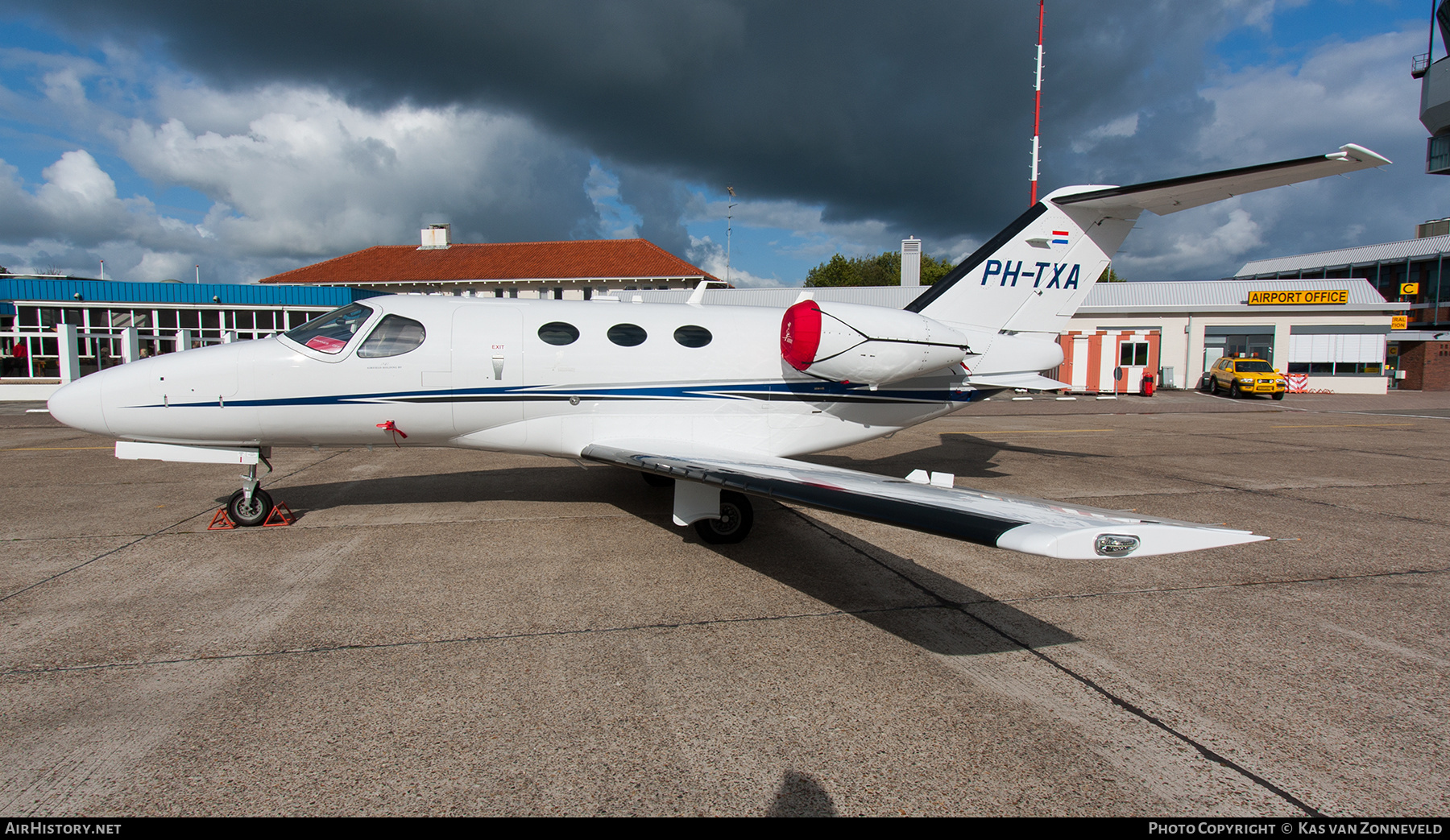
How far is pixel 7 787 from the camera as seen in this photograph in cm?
285

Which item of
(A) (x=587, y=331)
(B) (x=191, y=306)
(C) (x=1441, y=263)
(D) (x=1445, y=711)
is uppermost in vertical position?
(C) (x=1441, y=263)

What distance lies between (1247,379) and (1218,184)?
92.6 ft

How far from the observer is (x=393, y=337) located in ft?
21.8

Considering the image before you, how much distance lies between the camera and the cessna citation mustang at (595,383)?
251 inches

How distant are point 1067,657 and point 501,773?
11.1ft

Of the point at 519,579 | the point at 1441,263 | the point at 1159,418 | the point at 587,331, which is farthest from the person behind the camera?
the point at 1441,263

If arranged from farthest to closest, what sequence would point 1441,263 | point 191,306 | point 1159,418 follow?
1. point 1441,263
2. point 191,306
3. point 1159,418

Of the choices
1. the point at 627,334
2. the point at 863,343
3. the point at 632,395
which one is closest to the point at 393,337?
the point at 627,334

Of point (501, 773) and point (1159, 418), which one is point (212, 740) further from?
point (1159, 418)

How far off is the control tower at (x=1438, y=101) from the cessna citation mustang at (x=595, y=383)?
191 ft

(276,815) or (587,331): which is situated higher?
(587,331)

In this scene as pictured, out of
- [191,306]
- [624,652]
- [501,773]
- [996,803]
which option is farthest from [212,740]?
[191,306]

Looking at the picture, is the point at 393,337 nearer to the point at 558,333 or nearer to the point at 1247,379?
the point at 558,333

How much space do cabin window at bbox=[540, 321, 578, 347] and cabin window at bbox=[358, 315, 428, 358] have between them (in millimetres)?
1168
